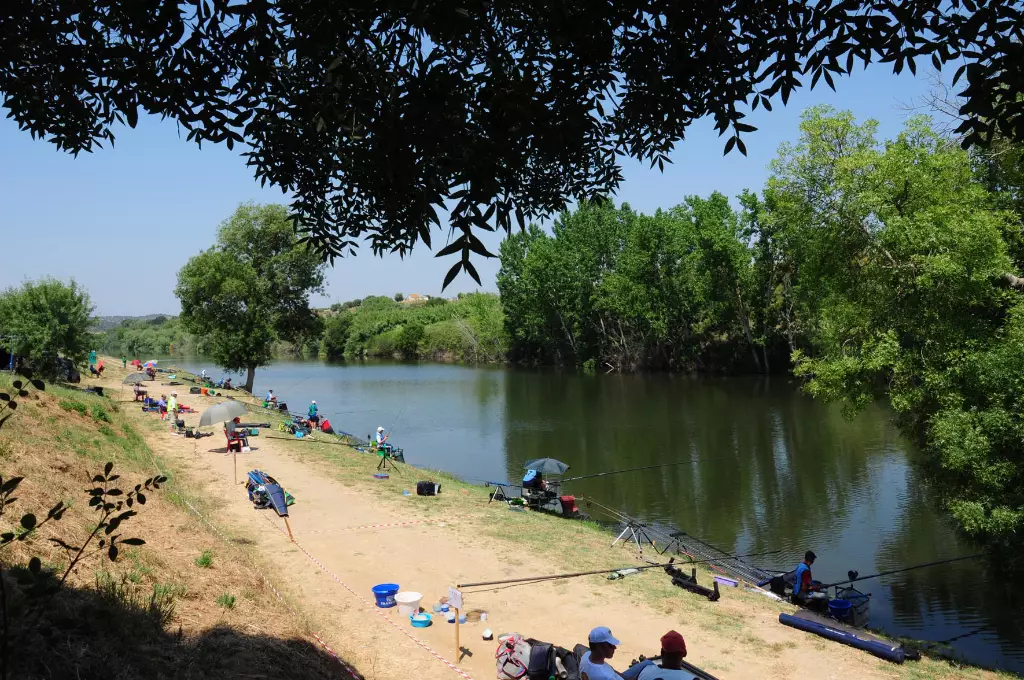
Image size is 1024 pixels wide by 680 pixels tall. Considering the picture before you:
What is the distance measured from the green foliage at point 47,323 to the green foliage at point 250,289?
911cm

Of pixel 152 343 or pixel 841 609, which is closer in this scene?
pixel 841 609

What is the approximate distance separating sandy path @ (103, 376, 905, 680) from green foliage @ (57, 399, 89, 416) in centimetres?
344

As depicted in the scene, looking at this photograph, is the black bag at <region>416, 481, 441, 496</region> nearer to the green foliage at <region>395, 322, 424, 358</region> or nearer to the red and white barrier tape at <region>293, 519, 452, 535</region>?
the red and white barrier tape at <region>293, 519, 452, 535</region>

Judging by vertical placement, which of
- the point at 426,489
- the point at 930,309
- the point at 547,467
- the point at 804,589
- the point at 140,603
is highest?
the point at 930,309

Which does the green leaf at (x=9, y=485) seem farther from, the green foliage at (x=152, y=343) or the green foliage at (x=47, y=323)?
the green foliage at (x=152, y=343)

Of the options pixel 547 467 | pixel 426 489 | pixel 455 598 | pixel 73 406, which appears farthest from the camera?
pixel 547 467

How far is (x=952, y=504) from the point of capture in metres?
13.0

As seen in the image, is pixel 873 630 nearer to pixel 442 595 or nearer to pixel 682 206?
pixel 442 595

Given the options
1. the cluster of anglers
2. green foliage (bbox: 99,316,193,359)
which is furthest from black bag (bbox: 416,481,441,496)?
green foliage (bbox: 99,316,193,359)

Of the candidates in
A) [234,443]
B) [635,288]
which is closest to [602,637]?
[234,443]

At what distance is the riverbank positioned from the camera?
30.1 ft

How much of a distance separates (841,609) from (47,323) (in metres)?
29.7

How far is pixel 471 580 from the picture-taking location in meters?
11.7

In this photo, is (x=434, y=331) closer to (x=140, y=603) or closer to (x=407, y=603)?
(x=407, y=603)
